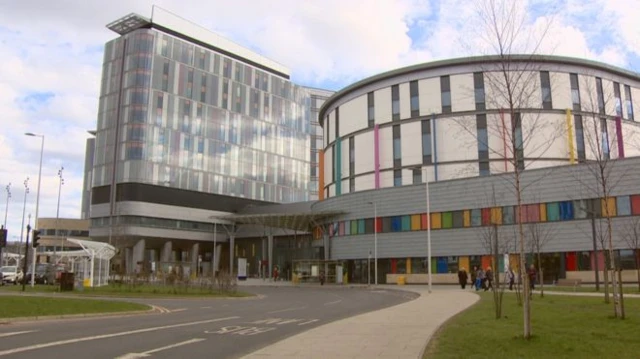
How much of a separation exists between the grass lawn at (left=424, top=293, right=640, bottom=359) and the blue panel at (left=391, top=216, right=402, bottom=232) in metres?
39.1

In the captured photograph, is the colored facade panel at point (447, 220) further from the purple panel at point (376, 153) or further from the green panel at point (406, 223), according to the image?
the purple panel at point (376, 153)

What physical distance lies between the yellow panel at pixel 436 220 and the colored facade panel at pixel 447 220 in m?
0.36

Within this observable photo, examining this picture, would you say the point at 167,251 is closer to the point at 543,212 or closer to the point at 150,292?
the point at 150,292

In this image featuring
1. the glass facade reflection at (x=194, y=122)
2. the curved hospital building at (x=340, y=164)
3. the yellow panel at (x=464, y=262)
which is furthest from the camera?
the glass facade reflection at (x=194, y=122)

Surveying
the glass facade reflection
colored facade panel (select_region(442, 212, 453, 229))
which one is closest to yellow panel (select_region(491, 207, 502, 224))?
colored facade panel (select_region(442, 212, 453, 229))

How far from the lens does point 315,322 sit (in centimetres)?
1747

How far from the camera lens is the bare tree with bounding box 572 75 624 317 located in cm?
1620

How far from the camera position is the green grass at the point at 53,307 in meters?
17.2

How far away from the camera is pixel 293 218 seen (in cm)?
6769

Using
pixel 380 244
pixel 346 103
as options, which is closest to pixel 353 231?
pixel 380 244

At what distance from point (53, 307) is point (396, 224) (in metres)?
40.8

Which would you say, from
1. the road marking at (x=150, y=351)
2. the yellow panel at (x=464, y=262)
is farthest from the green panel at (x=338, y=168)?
the road marking at (x=150, y=351)

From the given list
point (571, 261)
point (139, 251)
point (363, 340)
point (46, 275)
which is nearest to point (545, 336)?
point (363, 340)

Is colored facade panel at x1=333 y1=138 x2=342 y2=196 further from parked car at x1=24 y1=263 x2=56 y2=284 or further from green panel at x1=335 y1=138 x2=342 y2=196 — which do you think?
parked car at x1=24 y1=263 x2=56 y2=284
